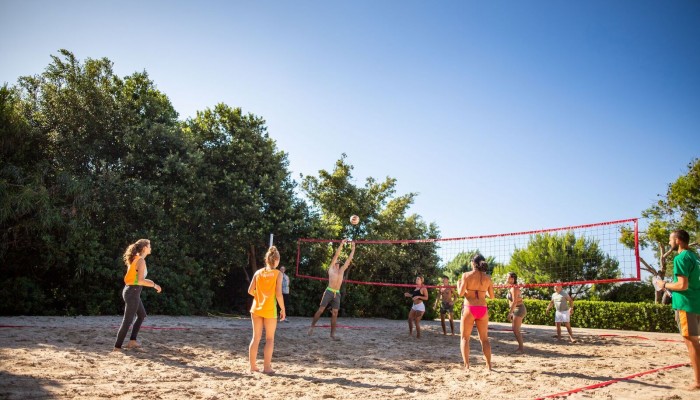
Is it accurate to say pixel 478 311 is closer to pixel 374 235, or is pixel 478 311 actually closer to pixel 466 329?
pixel 466 329

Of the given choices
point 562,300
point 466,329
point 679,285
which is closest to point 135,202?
point 466,329

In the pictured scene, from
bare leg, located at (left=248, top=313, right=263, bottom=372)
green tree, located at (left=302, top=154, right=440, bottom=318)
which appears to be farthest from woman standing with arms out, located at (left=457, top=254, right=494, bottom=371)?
green tree, located at (left=302, top=154, right=440, bottom=318)

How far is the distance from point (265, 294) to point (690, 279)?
4.85 metres

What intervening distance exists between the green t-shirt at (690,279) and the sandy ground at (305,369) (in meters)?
0.93

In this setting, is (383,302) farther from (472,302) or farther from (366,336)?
(472,302)

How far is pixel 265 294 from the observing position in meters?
5.79

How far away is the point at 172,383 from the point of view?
514 cm

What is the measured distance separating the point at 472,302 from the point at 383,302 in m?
14.0

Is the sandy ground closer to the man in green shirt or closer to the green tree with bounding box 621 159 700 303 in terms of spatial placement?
the man in green shirt

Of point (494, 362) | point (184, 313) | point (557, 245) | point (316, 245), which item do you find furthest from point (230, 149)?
point (557, 245)

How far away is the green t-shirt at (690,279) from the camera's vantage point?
5.11 metres

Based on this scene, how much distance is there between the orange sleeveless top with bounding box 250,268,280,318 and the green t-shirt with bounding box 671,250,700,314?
462 cm

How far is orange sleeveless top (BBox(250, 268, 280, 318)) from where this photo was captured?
18.9 ft

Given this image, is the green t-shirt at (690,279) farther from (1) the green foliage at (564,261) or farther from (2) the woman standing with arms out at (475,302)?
(1) the green foliage at (564,261)
